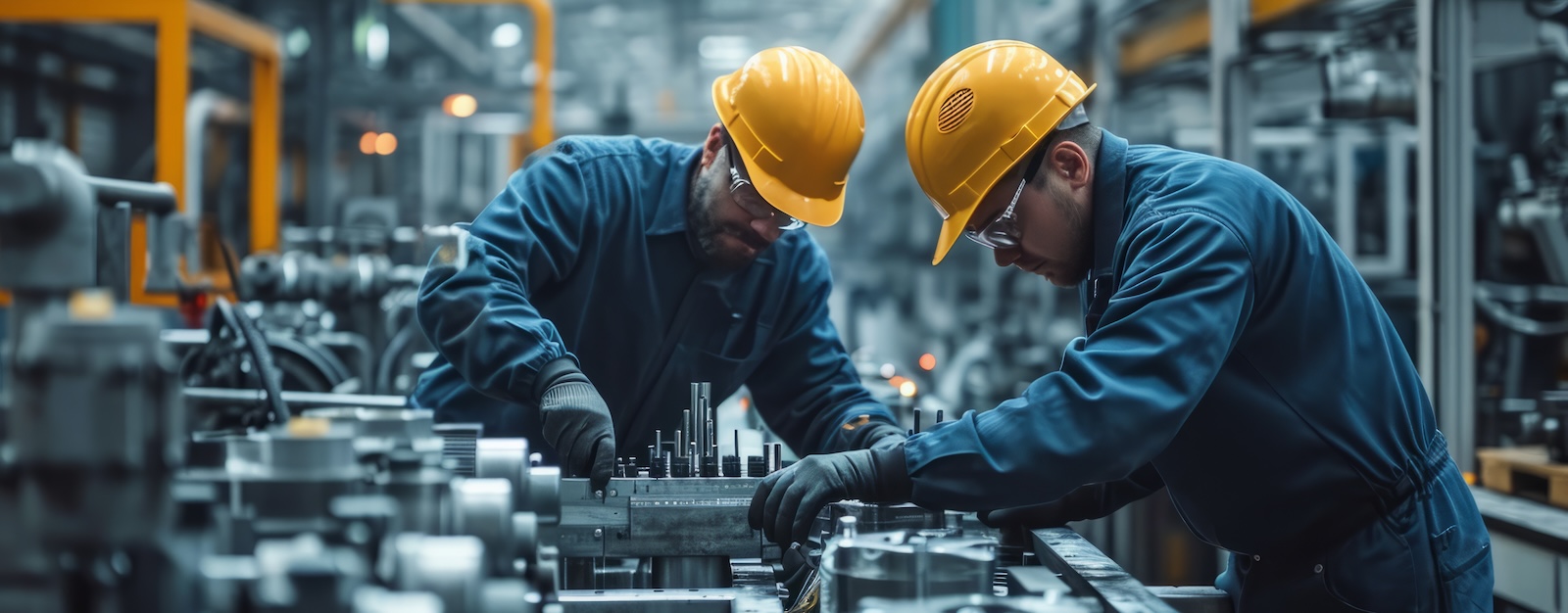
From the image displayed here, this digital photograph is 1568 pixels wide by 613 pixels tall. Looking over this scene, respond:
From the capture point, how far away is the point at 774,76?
6.22 feet

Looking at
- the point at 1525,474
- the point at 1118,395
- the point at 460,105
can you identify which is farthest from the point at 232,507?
the point at 460,105

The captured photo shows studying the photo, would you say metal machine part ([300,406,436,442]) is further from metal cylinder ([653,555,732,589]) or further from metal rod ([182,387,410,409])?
metal rod ([182,387,410,409])

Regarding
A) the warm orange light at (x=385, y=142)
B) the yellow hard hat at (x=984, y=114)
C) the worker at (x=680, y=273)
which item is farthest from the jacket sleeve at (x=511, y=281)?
the warm orange light at (x=385, y=142)

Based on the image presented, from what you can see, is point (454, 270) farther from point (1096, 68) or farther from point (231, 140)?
point (231, 140)

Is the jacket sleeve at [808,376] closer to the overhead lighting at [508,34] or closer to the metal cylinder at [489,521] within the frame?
the metal cylinder at [489,521]

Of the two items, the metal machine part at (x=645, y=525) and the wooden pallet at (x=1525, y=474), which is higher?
the metal machine part at (x=645, y=525)

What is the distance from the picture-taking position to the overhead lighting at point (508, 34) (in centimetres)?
1173

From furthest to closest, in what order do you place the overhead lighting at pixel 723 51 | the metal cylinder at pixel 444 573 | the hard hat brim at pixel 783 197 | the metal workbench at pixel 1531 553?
the overhead lighting at pixel 723 51, the metal workbench at pixel 1531 553, the hard hat brim at pixel 783 197, the metal cylinder at pixel 444 573

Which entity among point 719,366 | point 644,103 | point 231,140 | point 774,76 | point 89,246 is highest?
point 644,103

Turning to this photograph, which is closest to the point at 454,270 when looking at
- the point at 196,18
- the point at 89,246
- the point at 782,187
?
the point at 782,187

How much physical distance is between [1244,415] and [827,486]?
1.69ft

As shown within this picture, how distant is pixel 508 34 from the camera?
11.9 meters

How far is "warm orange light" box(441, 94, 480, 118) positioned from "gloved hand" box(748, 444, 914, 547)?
486 centimetres

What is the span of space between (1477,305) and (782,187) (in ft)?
8.77
